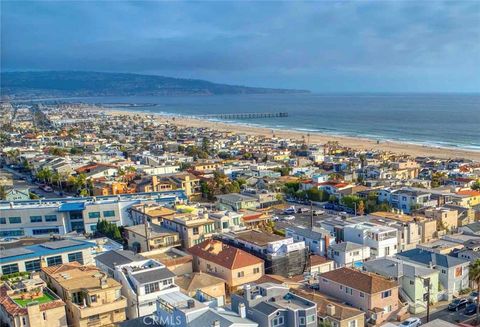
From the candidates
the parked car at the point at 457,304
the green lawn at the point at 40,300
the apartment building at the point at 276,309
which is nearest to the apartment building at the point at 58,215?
the green lawn at the point at 40,300

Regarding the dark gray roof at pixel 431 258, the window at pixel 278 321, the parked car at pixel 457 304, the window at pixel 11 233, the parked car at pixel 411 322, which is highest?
the window at pixel 278 321

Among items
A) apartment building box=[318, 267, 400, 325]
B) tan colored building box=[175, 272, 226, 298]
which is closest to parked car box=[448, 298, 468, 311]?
apartment building box=[318, 267, 400, 325]

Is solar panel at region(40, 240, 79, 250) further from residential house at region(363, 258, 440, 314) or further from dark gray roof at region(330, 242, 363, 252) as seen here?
residential house at region(363, 258, 440, 314)

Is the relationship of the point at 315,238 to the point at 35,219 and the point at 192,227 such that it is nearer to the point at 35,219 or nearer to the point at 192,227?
the point at 192,227

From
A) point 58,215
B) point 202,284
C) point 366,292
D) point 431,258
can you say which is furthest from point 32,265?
point 431,258

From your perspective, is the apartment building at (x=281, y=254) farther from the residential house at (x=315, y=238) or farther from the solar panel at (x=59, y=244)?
the solar panel at (x=59, y=244)

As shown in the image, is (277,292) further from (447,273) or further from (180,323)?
(447,273)
